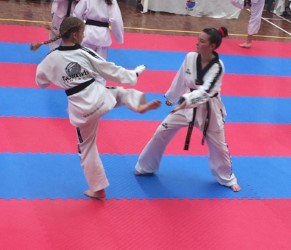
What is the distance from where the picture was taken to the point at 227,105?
6.95 metres

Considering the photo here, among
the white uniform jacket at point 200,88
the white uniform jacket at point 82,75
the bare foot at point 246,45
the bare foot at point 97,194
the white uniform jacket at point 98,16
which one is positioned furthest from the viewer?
the bare foot at point 246,45

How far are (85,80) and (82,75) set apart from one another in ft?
0.17

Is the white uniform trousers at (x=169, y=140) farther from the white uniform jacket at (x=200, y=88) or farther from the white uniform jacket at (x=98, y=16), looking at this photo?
the white uniform jacket at (x=98, y=16)

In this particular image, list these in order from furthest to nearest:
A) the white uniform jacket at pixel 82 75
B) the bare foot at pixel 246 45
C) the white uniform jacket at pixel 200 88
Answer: the bare foot at pixel 246 45, the white uniform jacket at pixel 200 88, the white uniform jacket at pixel 82 75

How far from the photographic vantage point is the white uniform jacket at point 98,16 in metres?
6.14

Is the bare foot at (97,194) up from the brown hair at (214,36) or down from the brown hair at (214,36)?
down

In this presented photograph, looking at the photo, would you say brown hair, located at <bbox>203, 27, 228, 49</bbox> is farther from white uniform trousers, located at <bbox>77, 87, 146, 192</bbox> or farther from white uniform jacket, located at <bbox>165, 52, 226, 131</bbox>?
white uniform trousers, located at <bbox>77, 87, 146, 192</bbox>

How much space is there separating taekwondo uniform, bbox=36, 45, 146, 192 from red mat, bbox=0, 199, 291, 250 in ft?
2.63

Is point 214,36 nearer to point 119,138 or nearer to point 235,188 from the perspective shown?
point 235,188

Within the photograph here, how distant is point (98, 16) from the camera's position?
244 inches

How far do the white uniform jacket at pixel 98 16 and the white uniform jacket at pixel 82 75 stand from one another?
230 centimetres

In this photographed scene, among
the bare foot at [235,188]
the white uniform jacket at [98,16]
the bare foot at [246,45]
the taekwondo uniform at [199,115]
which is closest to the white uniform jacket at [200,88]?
the taekwondo uniform at [199,115]

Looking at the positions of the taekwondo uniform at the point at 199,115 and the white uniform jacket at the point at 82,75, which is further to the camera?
the taekwondo uniform at the point at 199,115

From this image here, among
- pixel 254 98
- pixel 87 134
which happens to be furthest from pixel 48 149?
pixel 254 98
